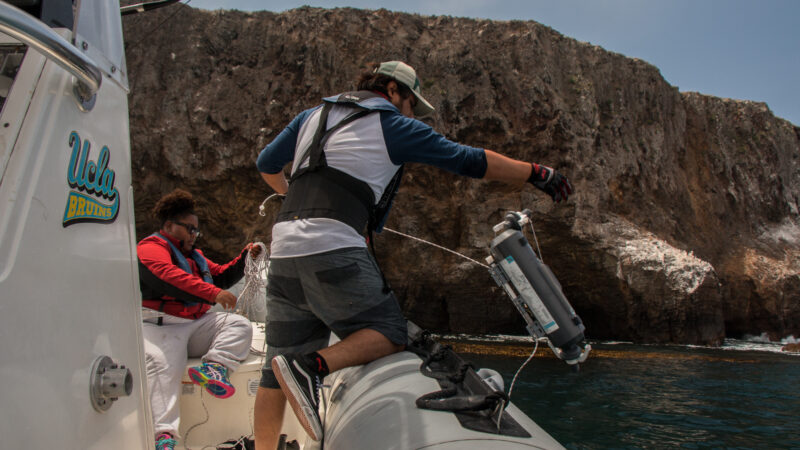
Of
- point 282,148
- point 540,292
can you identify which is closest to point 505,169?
point 540,292

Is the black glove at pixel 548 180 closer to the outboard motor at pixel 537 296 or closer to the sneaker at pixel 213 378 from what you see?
the outboard motor at pixel 537 296

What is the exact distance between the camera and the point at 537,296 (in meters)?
1.86

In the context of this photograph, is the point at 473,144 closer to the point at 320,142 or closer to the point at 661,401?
the point at 661,401

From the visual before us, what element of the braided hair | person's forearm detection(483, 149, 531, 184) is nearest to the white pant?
the braided hair

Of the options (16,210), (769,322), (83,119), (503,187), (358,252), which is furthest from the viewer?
(769,322)

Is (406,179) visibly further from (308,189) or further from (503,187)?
(308,189)

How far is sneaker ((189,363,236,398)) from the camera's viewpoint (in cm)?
267

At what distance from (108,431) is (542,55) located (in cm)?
1553

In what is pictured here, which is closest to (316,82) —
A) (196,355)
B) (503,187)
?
(503,187)

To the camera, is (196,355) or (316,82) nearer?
(196,355)

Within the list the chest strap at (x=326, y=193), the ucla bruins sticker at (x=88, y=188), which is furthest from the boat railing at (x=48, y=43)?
the chest strap at (x=326, y=193)

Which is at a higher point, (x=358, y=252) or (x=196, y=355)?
(x=358, y=252)

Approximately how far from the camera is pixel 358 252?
1797 mm

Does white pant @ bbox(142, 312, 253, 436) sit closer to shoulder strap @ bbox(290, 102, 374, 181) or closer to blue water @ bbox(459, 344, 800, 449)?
shoulder strap @ bbox(290, 102, 374, 181)
